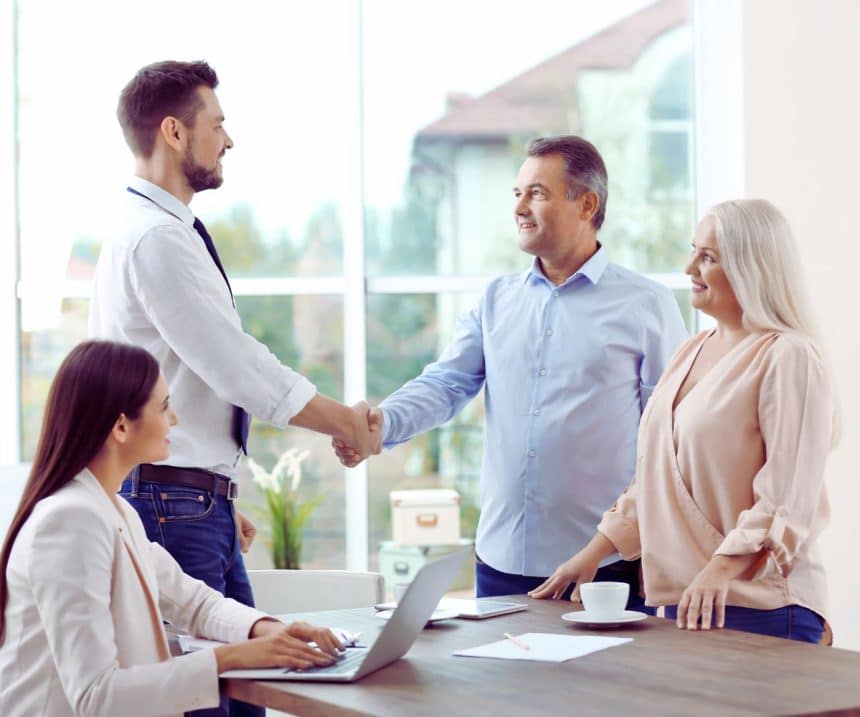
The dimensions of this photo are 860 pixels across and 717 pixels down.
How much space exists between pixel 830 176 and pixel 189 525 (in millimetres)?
2781

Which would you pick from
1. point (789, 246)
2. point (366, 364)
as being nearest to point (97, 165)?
point (366, 364)

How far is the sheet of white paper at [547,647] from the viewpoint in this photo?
1.78 meters

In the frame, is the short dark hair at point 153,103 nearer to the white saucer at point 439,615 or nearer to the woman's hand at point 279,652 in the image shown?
the white saucer at point 439,615

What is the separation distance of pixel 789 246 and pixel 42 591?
150 centimetres

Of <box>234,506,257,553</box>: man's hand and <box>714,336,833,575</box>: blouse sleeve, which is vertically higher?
<box>714,336,833,575</box>: blouse sleeve

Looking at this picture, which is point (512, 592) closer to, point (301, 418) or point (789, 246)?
point (301, 418)

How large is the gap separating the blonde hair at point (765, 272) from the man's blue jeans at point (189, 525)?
3.72 ft

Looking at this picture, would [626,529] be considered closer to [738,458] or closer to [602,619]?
[738,458]

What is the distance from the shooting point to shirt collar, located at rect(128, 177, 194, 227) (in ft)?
8.54

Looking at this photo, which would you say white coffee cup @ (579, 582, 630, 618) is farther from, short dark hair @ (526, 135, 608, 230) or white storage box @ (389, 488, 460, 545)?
white storage box @ (389, 488, 460, 545)

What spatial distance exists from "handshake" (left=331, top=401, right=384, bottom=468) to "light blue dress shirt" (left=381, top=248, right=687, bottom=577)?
11.5 inches

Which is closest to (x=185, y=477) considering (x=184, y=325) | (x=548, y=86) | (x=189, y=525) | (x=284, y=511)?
(x=189, y=525)

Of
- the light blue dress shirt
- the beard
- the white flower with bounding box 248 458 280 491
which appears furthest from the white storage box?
the beard

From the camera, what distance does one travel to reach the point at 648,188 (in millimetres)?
Answer: 4902
